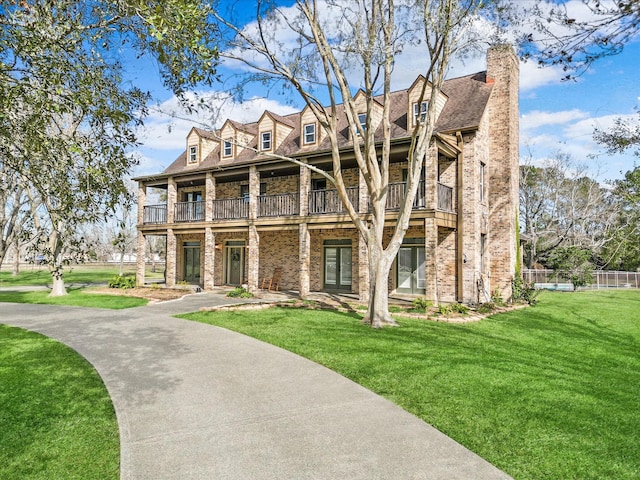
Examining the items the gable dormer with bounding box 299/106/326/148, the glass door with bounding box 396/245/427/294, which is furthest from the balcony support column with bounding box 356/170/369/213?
the gable dormer with bounding box 299/106/326/148

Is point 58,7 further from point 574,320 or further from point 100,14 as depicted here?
point 574,320

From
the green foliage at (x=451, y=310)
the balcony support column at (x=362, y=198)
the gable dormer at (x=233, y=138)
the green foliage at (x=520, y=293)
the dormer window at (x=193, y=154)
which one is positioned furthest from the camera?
the dormer window at (x=193, y=154)

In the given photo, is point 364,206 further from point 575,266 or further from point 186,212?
point 575,266

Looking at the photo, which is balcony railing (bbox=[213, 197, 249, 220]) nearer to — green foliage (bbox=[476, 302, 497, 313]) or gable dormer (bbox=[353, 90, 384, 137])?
gable dormer (bbox=[353, 90, 384, 137])

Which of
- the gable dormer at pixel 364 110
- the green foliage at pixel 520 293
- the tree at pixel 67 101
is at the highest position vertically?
the gable dormer at pixel 364 110

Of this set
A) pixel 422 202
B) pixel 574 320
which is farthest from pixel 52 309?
pixel 574 320

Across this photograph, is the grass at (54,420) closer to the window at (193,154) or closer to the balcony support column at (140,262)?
the balcony support column at (140,262)

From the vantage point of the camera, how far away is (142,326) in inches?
428

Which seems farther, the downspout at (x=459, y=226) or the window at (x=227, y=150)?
the window at (x=227, y=150)

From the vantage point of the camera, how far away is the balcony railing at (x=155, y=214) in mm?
23156

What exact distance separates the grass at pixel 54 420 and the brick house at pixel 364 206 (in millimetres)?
8189

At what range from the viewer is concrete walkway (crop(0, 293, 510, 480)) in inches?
152

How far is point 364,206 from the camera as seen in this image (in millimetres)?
16484

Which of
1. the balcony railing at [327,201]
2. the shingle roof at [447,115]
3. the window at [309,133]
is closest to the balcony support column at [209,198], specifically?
the shingle roof at [447,115]
